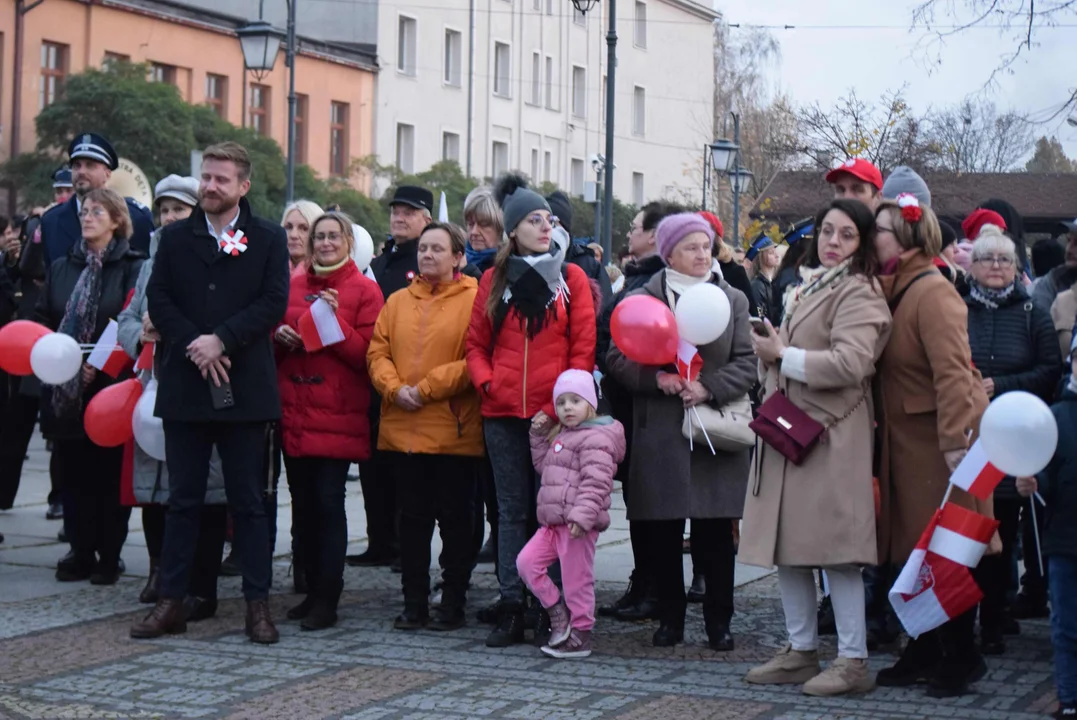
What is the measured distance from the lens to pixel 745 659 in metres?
7.45

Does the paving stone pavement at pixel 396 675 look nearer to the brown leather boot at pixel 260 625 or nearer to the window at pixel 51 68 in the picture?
the brown leather boot at pixel 260 625

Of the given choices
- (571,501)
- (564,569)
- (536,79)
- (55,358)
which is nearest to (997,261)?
(571,501)

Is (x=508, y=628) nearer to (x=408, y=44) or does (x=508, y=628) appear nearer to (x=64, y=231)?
(x=64, y=231)

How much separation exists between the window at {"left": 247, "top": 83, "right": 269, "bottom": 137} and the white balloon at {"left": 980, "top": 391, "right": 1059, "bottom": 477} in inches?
1443

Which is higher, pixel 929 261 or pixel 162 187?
pixel 162 187

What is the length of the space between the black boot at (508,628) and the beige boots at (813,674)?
121cm

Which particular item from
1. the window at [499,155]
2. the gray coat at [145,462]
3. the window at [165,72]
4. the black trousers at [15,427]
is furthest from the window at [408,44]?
the gray coat at [145,462]

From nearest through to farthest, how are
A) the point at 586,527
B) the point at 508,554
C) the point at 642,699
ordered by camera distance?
the point at 642,699 < the point at 586,527 < the point at 508,554

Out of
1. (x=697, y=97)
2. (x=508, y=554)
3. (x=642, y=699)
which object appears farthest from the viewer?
(x=697, y=97)

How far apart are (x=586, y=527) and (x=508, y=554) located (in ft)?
2.17

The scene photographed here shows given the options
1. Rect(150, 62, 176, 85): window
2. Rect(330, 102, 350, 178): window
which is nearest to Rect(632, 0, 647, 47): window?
Rect(330, 102, 350, 178): window

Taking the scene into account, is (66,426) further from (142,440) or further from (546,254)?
(546,254)

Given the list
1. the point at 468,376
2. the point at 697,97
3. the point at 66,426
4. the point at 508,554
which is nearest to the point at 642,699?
the point at 508,554

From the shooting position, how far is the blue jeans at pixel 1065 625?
6.24m
